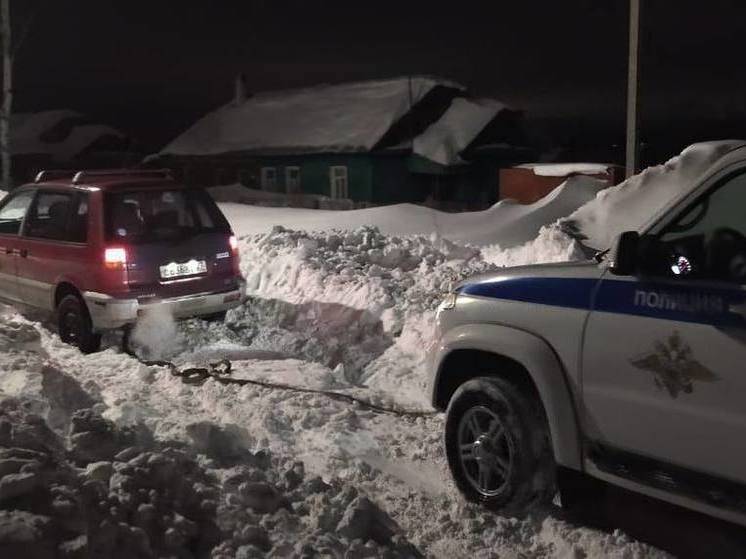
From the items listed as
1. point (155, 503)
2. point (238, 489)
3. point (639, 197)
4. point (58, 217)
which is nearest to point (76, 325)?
point (58, 217)

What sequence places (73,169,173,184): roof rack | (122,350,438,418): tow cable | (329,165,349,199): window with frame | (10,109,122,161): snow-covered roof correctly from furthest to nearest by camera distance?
(10,109,122,161): snow-covered roof
(329,165,349,199): window with frame
(73,169,173,184): roof rack
(122,350,438,418): tow cable

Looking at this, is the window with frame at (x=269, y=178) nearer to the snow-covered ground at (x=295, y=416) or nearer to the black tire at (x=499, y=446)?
the snow-covered ground at (x=295, y=416)

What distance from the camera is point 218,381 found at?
281 inches

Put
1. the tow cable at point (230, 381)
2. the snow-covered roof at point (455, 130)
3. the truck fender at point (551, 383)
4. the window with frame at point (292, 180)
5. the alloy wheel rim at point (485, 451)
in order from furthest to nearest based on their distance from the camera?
the window with frame at point (292, 180), the snow-covered roof at point (455, 130), the tow cable at point (230, 381), the alloy wheel rim at point (485, 451), the truck fender at point (551, 383)

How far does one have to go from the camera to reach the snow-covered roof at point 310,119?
3753 cm

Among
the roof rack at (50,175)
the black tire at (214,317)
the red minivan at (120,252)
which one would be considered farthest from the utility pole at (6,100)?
the black tire at (214,317)

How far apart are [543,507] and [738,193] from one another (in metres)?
1.98

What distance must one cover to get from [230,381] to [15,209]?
183 inches

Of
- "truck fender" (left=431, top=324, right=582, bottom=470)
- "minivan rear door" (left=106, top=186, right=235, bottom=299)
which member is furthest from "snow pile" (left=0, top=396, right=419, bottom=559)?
"minivan rear door" (left=106, top=186, right=235, bottom=299)

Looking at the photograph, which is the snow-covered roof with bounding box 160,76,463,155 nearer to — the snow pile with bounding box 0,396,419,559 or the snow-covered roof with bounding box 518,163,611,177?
the snow-covered roof with bounding box 518,163,611,177

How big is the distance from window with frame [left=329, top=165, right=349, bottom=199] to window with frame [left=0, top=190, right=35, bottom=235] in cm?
2775

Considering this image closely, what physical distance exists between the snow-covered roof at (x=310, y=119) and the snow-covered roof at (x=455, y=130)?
1.39 meters

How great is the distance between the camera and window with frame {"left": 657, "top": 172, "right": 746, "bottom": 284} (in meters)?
3.72

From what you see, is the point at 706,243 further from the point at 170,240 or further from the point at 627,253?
the point at 170,240
